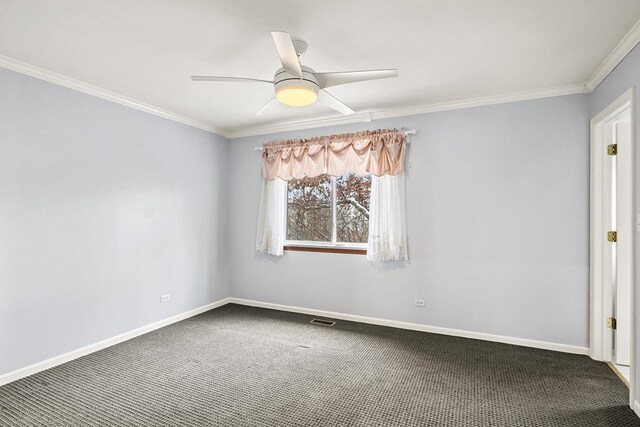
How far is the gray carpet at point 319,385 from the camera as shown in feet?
7.50

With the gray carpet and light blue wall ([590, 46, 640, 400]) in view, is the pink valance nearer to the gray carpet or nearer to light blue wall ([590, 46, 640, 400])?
light blue wall ([590, 46, 640, 400])

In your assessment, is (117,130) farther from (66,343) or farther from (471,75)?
(471,75)

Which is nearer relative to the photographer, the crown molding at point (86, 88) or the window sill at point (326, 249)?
the crown molding at point (86, 88)

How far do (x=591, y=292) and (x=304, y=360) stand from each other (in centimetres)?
268

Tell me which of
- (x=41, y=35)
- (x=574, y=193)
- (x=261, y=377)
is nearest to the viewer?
(x=41, y=35)

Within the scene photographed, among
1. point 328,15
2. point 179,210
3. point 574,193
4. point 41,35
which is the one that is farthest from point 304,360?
point 41,35

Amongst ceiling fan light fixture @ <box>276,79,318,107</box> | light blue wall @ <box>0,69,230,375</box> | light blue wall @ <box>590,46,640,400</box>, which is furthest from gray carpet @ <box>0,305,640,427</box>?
ceiling fan light fixture @ <box>276,79,318,107</box>

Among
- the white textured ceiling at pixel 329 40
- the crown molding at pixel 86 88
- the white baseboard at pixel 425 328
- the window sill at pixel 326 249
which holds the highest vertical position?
the white textured ceiling at pixel 329 40

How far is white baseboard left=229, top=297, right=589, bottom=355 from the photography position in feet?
11.1

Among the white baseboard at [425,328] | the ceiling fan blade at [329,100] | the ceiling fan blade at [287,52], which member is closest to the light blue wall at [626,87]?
the white baseboard at [425,328]

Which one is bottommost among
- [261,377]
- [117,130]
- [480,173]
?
[261,377]

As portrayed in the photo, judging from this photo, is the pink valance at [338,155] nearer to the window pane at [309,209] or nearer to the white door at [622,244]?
the window pane at [309,209]

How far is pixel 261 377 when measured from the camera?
2.85m

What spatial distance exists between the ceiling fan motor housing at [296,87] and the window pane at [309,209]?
2116 mm
